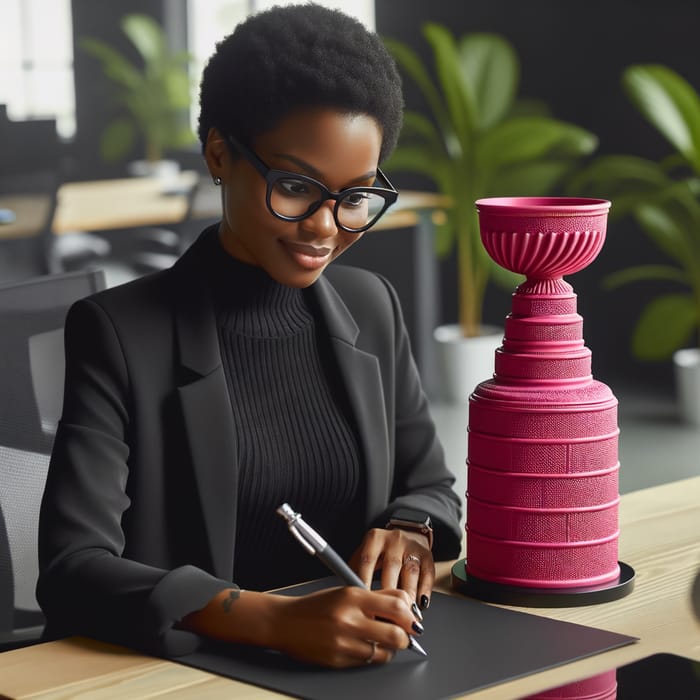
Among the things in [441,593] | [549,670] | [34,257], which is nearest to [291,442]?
[441,593]

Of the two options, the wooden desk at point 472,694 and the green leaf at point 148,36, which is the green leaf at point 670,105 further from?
the green leaf at point 148,36

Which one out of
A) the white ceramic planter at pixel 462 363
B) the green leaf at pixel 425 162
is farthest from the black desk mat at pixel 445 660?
the green leaf at pixel 425 162

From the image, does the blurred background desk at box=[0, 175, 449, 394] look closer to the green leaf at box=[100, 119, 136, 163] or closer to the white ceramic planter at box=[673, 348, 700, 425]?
the white ceramic planter at box=[673, 348, 700, 425]

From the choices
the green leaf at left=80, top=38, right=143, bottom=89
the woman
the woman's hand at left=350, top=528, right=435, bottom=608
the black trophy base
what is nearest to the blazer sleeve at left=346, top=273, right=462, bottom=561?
the woman

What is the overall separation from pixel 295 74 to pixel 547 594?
1.99ft

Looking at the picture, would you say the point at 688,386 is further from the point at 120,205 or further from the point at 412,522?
the point at 412,522

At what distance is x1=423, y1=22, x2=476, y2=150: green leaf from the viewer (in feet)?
17.3

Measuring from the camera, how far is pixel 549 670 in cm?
116

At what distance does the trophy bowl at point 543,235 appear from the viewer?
1.31 m

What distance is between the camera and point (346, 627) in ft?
3.80

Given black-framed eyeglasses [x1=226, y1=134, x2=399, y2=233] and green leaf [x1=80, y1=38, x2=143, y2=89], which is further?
green leaf [x1=80, y1=38, x2=143, y2=89]

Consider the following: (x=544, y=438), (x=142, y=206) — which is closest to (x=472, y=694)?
(x=544, y=438)

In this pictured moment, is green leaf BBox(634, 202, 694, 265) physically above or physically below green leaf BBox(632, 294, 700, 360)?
above

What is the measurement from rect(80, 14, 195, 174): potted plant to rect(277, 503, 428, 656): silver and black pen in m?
6.93
